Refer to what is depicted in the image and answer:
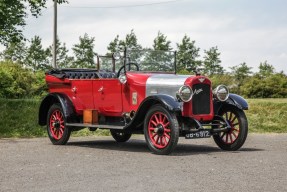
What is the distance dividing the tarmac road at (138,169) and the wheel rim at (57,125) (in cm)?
57

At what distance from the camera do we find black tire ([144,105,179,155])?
388 inches

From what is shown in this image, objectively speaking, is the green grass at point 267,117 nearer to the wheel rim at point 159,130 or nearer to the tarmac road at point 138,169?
the tarmac road at point 138,169

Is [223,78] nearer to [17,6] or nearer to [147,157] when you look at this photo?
[17,6]

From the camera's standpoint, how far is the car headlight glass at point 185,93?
10125 mm

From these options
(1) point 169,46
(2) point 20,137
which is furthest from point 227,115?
(1) point 169,46

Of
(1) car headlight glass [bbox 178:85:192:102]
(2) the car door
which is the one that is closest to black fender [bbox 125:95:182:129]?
(1) car headlight glass [bbox 178:85:192:102]

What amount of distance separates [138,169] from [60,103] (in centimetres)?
497

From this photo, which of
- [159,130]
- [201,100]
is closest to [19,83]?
[201,100]

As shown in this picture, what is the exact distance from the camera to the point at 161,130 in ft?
33.4

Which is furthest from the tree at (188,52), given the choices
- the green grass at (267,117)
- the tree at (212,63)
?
the green grass at (267,117)

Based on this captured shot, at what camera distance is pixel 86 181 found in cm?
699

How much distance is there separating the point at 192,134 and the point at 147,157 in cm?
105

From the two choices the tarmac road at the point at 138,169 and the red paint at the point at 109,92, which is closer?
the tarmac road at the point at 138,169

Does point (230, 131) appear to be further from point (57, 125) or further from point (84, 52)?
point (84, 52)
